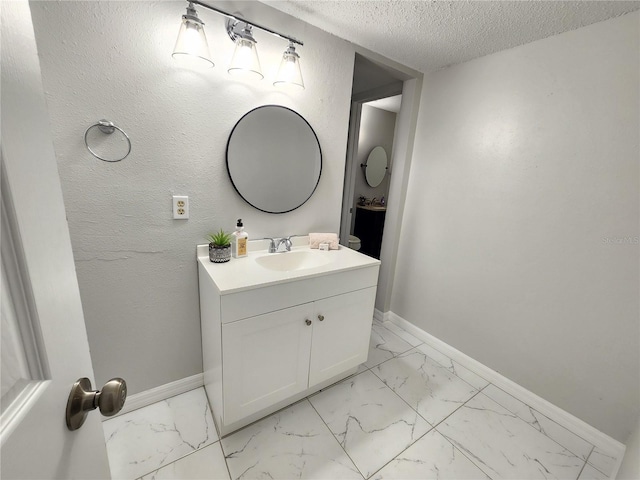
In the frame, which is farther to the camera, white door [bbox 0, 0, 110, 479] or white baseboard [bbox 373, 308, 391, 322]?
white baseboard [bbox 373, 308, 391, 322]

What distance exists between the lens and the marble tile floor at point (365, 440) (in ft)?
4.00

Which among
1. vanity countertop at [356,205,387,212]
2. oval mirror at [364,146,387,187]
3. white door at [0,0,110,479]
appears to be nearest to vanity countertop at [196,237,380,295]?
white door at [0,0,110,479]

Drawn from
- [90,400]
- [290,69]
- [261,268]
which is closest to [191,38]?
[290,69]

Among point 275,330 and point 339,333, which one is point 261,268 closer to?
point 275,330

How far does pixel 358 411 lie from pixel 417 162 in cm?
180

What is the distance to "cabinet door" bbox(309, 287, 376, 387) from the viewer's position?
57.4 inches

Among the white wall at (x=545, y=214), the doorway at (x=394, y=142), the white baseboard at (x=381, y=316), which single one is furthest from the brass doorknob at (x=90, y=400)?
the white baseboard at (x=381, y=316)

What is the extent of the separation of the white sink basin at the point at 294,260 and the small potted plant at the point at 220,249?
0.64ft

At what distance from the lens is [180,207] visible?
1.35 metres

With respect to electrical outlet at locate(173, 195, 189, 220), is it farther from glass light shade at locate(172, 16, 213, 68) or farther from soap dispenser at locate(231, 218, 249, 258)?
glass light shade at locate(172, 16, 213, 68)

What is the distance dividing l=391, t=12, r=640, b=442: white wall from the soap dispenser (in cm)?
141

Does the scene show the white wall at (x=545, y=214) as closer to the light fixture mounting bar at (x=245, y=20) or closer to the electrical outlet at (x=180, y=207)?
the light fixture mounting bar at (x=245, y=20)

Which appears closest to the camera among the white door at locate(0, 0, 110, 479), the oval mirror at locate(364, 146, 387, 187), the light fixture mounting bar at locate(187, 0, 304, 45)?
the white door at locate(0, 0, 110, 479)

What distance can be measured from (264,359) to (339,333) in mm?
457
